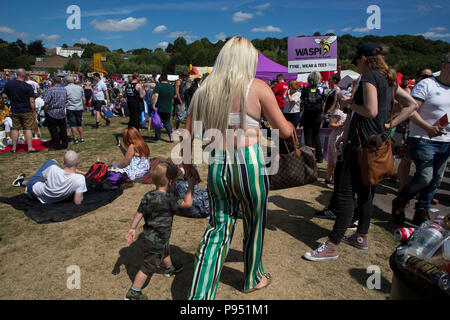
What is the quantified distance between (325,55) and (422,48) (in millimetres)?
51270

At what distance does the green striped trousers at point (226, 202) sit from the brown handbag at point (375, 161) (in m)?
1.17

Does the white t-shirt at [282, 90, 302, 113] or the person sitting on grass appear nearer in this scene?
the person sitting on grass

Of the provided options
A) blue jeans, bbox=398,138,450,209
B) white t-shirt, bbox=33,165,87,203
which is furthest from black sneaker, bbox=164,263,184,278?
blue jeans, bbox=398,138,450,209

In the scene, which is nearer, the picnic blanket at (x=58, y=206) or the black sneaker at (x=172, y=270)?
the black sneaker at (x=172, y=270)

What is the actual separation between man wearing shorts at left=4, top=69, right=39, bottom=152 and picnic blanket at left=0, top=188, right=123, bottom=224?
337 centimetres

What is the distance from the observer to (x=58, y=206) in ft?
13.5

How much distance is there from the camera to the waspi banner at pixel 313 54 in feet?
27.6

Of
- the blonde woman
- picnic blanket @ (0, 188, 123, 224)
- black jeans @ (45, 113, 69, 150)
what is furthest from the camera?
black jeans @ (45, 113, 69, 150)

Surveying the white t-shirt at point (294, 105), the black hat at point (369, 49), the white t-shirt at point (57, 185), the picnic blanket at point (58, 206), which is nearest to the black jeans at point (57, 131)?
the picnic blanket at point (58, 206)

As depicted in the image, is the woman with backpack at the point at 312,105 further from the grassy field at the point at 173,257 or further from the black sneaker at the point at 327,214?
the black sneaker at the point at 327,214

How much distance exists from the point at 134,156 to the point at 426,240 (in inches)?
192

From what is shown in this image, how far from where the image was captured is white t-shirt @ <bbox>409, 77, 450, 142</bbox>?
11.0 ft

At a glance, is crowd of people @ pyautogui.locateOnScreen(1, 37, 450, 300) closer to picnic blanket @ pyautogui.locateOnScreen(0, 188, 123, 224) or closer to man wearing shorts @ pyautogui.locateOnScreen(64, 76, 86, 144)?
picnic blanket @ pyautogui.locateOnScreen(0, 188, 123, 224)
